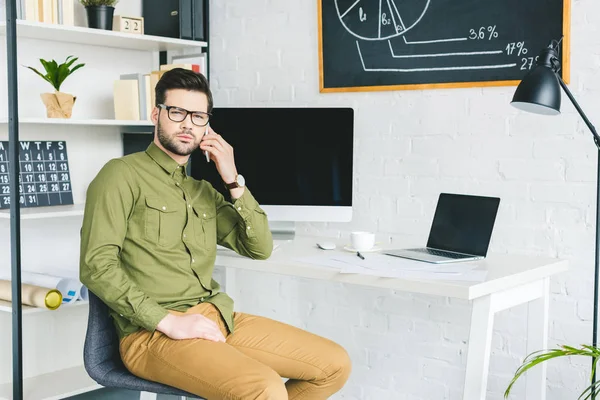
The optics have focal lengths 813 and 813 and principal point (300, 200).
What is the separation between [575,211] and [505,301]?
1.75ft

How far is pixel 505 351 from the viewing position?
2.77m

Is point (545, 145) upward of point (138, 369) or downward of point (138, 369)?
upward

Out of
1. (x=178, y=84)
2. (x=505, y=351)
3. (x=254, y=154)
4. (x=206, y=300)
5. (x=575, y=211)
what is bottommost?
(x=505, y=351)

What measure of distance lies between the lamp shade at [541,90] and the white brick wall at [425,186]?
0.44 m

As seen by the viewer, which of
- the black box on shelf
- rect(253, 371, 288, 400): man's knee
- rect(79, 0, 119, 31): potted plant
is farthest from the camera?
the black box on shelf

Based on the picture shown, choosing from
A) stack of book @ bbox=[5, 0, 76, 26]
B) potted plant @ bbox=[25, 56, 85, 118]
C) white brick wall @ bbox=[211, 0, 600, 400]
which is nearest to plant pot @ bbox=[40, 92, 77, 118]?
potted plant @ bbox=[25, 56, 85, 118]

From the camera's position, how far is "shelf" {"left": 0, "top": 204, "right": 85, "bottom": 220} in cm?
283

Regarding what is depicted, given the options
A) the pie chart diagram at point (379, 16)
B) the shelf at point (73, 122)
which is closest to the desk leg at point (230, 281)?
the shelf at point (73, 122)

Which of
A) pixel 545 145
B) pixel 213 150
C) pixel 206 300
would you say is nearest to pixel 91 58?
pixel 213 150

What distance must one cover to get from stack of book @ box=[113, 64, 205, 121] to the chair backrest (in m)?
1.19

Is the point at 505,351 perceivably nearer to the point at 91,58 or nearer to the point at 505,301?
the point at 505,301

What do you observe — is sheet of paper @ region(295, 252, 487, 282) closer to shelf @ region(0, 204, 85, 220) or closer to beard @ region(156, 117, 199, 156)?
beard @ region(156, 117, 199, 156)

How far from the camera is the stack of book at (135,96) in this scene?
3.17 m

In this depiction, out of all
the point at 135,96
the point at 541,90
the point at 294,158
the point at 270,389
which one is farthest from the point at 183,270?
the point at 135,96
